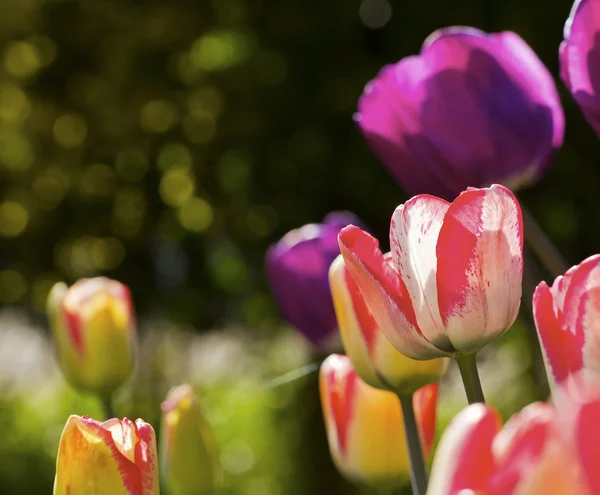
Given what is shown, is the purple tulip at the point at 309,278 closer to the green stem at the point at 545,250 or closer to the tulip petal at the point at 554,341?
the green stem at the point at 545,250

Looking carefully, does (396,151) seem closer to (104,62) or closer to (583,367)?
(583,367)

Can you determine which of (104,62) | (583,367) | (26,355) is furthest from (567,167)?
(26,355)

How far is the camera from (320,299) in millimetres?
1065

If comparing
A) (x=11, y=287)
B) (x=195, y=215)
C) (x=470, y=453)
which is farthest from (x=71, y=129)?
(x=470, y=453)

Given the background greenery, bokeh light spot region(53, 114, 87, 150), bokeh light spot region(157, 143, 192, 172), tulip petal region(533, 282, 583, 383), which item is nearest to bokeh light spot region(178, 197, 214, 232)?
the background greenery

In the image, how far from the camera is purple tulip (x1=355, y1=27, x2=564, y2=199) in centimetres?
81

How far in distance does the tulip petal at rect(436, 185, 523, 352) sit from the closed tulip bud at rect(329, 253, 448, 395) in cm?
10

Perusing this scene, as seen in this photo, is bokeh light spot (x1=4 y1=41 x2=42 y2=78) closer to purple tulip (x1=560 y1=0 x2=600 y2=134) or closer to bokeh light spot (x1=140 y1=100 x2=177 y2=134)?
bokeh light spot (x1=140 y1=100 x2=177 y2=134)

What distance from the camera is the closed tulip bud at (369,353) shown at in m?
0.67

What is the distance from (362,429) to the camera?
80 cm

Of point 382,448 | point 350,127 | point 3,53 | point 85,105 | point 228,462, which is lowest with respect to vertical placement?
point 228,462

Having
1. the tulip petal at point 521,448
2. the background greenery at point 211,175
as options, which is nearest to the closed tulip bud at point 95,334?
the tulip petal at point 521,448

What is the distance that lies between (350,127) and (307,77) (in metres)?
0.17

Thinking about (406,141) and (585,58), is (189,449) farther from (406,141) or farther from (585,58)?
(585,58)
